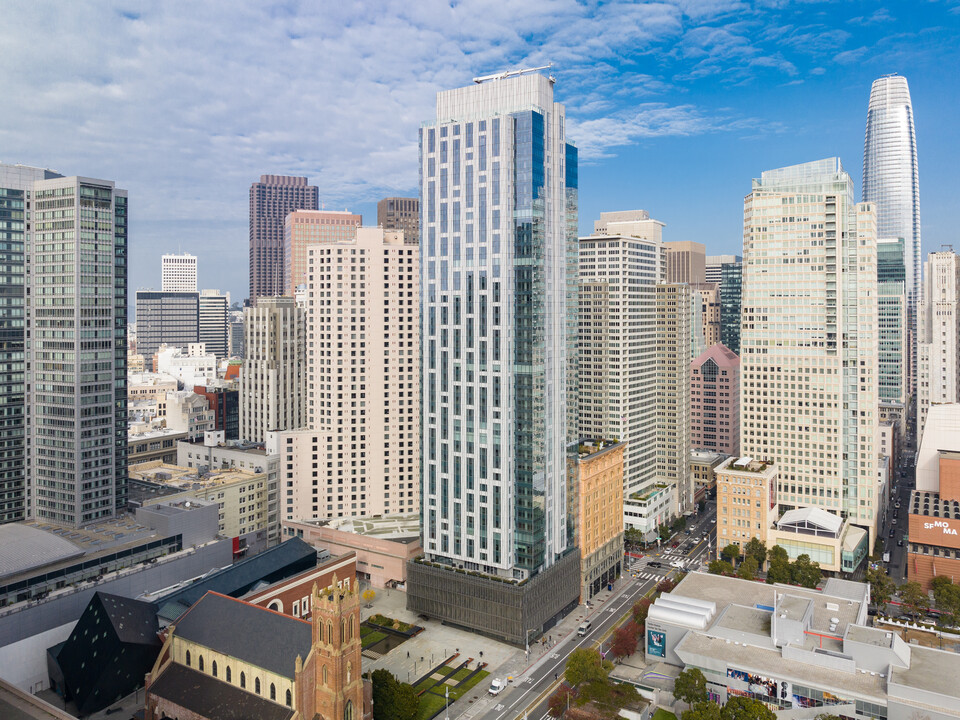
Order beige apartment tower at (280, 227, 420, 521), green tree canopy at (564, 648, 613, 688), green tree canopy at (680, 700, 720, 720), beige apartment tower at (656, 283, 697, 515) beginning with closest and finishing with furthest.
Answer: green tree canopy at (680, 700, 720, 720) → green tree canopy at (564, 648, 613, 688) → beige apartment tower at (280, 227, 420, 521) → beige apartment tower at (656, 283, 697, 515)

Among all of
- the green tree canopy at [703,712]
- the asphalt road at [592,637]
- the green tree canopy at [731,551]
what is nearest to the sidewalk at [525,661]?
the asphalt road at [592,637]

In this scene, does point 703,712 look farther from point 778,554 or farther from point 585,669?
point 778,554

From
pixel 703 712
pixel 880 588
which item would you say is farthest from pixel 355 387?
pixel 880 588

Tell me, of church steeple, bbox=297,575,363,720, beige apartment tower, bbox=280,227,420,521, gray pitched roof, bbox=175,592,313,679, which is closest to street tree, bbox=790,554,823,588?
beige apartment tower, bbox=280,227,420,521

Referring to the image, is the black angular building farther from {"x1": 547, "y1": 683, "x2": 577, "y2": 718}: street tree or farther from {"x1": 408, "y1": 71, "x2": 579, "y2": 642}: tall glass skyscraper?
{"x1": 547, "y1": 683, "x2": 577, "y2": 718}: street tree

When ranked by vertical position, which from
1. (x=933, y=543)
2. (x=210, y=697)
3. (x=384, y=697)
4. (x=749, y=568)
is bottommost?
(x=384, y=697)

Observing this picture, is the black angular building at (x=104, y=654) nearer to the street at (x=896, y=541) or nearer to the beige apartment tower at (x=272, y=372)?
the beige apartment tower at (x=272, y=372)
